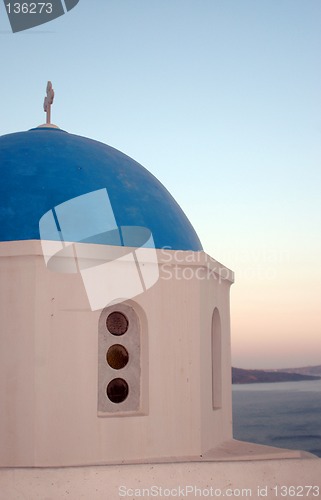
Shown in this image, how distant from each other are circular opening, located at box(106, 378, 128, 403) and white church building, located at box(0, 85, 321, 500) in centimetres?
1

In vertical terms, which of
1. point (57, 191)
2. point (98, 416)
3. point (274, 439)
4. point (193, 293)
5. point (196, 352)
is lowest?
point (274, 439)

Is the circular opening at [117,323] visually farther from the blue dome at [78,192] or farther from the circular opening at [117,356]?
the blue dome at [78,192]

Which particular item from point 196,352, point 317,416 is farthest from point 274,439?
point 196,352

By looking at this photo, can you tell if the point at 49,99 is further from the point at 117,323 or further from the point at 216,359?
the point at 216,359

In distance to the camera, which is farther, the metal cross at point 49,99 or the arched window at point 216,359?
the metal cross at point 49,99

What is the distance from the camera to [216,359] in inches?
333

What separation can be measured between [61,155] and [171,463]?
361cm

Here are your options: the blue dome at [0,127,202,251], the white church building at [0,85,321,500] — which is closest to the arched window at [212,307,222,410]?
the white church building at [0,85,321,500]

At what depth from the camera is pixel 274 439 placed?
59.7 meters

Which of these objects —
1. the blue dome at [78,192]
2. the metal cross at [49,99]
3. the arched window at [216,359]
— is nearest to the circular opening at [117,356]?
the blue dome at [78,192]

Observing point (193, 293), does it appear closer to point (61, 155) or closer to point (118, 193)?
point (118, 193)

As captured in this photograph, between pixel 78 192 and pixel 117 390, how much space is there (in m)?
2.14

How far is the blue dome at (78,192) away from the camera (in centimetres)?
723

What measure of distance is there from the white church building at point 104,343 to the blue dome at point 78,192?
16 millimetres
